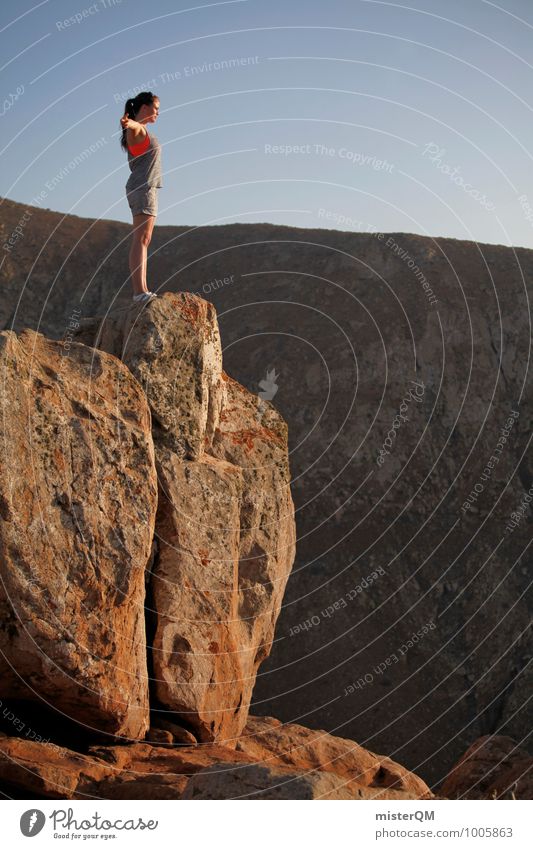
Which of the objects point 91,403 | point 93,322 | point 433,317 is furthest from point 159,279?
point 91,403

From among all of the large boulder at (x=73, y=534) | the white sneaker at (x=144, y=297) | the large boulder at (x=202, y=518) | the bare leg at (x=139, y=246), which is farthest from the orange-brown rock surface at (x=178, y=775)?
the bare leg at (x=139, y=246)

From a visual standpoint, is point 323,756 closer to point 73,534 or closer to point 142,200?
point 73,534

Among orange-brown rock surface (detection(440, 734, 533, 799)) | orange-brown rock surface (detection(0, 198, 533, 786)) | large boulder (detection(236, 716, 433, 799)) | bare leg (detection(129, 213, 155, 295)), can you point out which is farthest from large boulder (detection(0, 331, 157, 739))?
orange-brown rock surface (detection(0, 198, 533, 786))

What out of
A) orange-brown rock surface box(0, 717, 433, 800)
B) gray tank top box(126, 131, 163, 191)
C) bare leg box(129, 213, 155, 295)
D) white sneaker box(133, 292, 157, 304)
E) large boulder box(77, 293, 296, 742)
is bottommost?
orange-brown rock surface box(0, 717, 433, 800)

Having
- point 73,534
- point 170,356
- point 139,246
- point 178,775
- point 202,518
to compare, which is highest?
point 139,246

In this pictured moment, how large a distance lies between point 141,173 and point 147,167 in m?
0.12

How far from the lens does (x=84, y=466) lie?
1157 centimetres

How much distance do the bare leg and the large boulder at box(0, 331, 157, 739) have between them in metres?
1.86

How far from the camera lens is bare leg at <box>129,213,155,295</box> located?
45.4 ft

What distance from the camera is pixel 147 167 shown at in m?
13.6

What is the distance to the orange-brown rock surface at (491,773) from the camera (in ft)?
46.0

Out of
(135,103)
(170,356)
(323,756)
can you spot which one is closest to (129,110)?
(135,103)

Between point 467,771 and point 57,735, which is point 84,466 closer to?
point 57,735

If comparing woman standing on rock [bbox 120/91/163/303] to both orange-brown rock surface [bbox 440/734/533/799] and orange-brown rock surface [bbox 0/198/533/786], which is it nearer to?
orange-brown rock surface [bbox 440/734/533/799]
